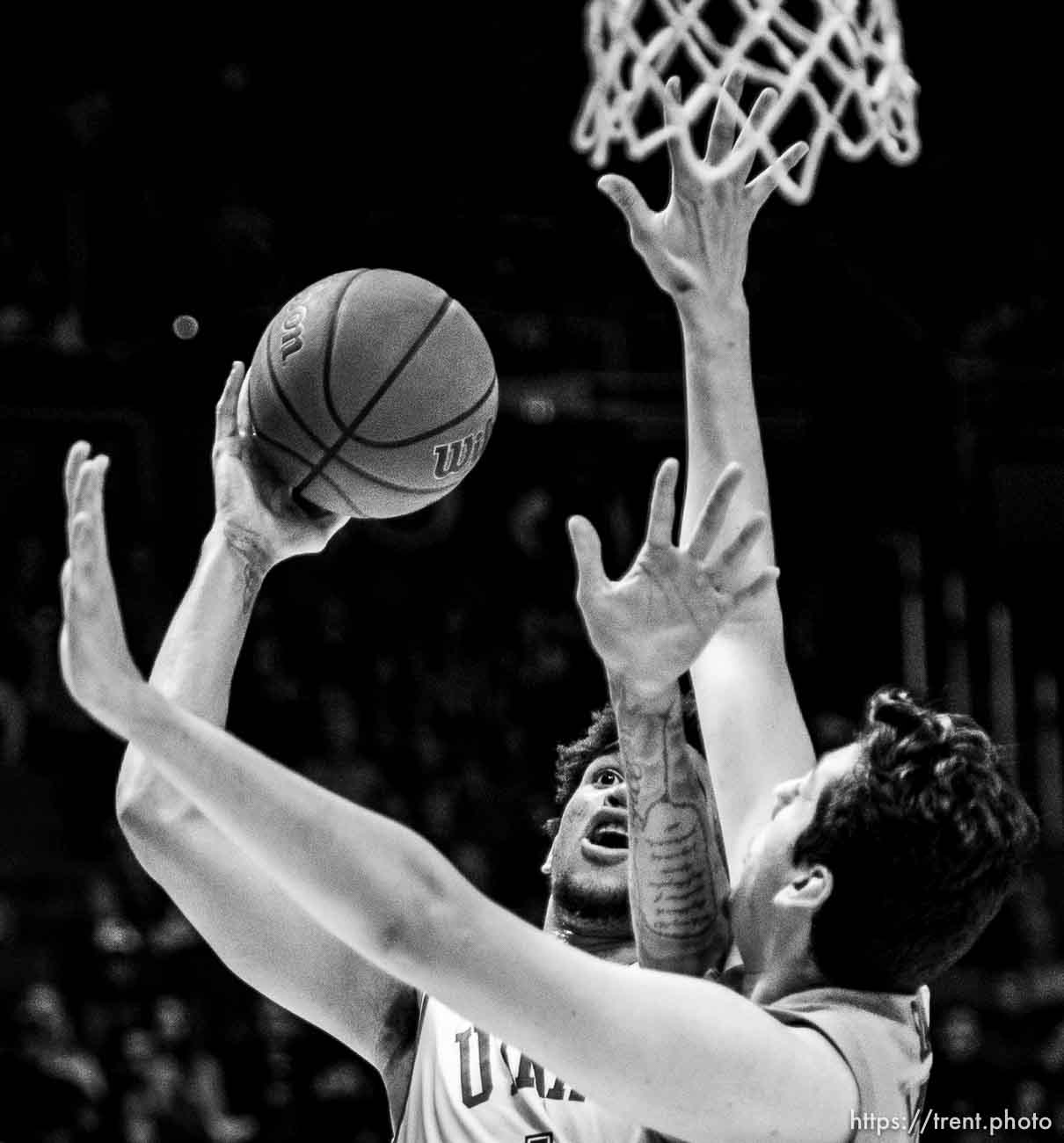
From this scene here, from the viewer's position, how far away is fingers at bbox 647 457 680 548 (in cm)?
202

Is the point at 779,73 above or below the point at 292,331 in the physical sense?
above

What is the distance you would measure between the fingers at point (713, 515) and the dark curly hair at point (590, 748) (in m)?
0.94

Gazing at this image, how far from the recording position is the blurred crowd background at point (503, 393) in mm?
10078

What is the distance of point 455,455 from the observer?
2.97 metres

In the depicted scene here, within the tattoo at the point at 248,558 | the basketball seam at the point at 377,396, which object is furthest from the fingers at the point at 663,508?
the basketball seam at the point at 377,396

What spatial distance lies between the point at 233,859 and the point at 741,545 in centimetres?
92

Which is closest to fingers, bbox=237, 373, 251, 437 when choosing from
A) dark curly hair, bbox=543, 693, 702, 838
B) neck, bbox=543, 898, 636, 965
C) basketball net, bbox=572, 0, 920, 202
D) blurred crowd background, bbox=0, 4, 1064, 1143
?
dark curly hair, bbox=543, 693, 702, 838

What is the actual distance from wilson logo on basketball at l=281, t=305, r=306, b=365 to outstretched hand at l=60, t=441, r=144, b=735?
1.07 metres

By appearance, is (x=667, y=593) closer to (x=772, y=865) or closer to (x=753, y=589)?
(x=753, y=589)

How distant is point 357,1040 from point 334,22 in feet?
31.5

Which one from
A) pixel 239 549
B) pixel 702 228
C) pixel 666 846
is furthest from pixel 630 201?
pixel 666 846

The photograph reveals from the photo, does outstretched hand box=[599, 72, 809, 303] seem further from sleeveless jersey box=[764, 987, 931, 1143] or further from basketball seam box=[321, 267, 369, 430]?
sleeveless jersey box=[764, 987, 931, 1143]

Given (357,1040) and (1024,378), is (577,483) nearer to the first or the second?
(1024,378)

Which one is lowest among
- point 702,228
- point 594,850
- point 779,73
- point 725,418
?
point 594,850
